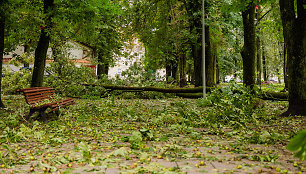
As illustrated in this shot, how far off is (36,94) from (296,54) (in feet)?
26.2

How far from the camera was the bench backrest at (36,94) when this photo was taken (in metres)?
7.26

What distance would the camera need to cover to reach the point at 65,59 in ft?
52.2

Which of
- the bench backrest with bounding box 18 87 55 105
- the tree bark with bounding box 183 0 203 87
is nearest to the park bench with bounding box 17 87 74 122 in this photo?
the bench backrest with bounding box 18 87 55 105

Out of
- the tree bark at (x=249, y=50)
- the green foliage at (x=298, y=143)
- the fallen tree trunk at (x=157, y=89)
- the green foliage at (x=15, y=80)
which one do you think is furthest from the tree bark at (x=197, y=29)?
the green foliage at (x=298, y=143)

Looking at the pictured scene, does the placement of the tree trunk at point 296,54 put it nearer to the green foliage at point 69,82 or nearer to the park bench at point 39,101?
the park bench at point 39,101

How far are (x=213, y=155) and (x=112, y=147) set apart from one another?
1812 millimetres

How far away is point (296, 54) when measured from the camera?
759cm

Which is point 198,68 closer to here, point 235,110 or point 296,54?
point 296,54

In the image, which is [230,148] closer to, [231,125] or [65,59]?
[231,125]

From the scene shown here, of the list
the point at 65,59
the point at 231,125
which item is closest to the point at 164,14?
the point at 65,59

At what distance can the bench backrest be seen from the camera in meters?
7.26

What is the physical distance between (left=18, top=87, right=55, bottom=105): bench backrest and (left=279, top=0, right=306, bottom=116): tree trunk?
7.64 meters

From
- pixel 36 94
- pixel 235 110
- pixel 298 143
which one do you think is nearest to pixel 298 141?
pixel 298 143

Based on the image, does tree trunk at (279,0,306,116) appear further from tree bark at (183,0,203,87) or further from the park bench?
tree bark at (183,0,203,87)
